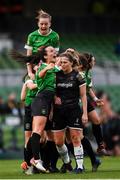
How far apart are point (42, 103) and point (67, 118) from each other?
1.42ft

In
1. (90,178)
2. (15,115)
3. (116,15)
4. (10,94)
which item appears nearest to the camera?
(90,178)

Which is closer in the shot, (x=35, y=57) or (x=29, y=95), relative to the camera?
(x=35, y=57)

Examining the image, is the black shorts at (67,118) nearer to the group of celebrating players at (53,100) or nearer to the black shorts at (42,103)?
the group of celebrating players at (53,100)

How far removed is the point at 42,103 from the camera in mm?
14812

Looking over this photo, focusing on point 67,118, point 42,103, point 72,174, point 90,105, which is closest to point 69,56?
point 42,103

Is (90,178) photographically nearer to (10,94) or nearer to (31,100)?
(31,100)

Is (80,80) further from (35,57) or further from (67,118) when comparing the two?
(35,57)

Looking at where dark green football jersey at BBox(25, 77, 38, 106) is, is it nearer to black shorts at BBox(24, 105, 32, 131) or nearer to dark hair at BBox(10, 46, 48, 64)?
black shorts at BBox(24, 105, 32, 131)

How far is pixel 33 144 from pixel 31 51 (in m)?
1.64

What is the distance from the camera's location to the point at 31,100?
1534 centimetres

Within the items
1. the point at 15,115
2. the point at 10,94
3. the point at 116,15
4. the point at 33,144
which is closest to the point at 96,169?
the point at 33,144

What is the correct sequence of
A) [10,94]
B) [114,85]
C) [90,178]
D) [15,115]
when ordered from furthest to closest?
1. [114,85]
2. [10,94]
3. [15,115]
4. [90,178]

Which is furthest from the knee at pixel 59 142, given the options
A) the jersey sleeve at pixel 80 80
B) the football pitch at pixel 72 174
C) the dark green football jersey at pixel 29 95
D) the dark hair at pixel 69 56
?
the dark hair at pixel 69 56

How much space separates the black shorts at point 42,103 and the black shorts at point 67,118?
7.2 inches
